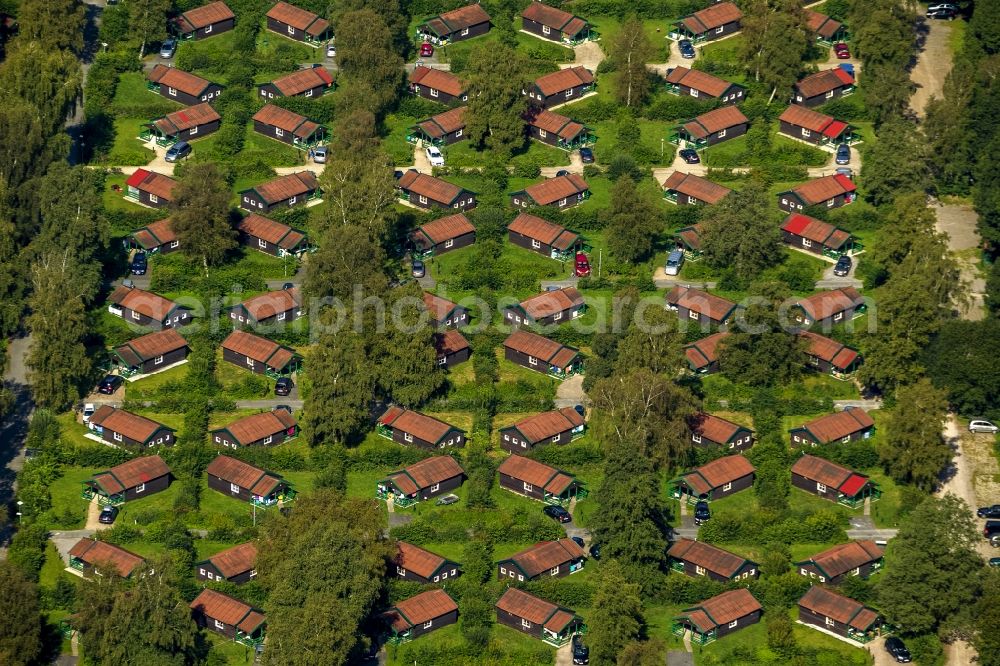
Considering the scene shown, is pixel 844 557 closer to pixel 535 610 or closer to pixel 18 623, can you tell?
pixel 535 610

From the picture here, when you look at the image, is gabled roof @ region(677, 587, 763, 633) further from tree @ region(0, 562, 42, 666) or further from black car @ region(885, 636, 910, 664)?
tree @ region(0, 562, 42, 666)

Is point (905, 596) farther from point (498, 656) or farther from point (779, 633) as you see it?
point (498, 656)

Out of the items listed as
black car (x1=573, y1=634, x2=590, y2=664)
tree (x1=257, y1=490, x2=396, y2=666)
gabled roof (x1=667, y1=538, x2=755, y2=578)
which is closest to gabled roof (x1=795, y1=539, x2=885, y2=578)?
gabled roof (x1=667, y1=538, x2=755, y2=578)

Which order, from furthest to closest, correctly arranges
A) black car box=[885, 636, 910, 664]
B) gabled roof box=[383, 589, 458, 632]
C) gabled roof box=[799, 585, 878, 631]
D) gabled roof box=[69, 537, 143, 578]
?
gabled roof box=[69, 537, 143, 578], gabled roof box=[799, 585, 878, 631], gabled roof box=[383, 589, 458, 632], black car box=[885, 636, 910, 664]

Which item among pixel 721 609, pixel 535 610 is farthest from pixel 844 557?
pixel 535 610

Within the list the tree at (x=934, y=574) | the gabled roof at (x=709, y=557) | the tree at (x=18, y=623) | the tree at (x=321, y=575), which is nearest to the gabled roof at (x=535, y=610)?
the tree at (x=321, y=575)

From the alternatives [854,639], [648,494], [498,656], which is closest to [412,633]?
[498,656]
